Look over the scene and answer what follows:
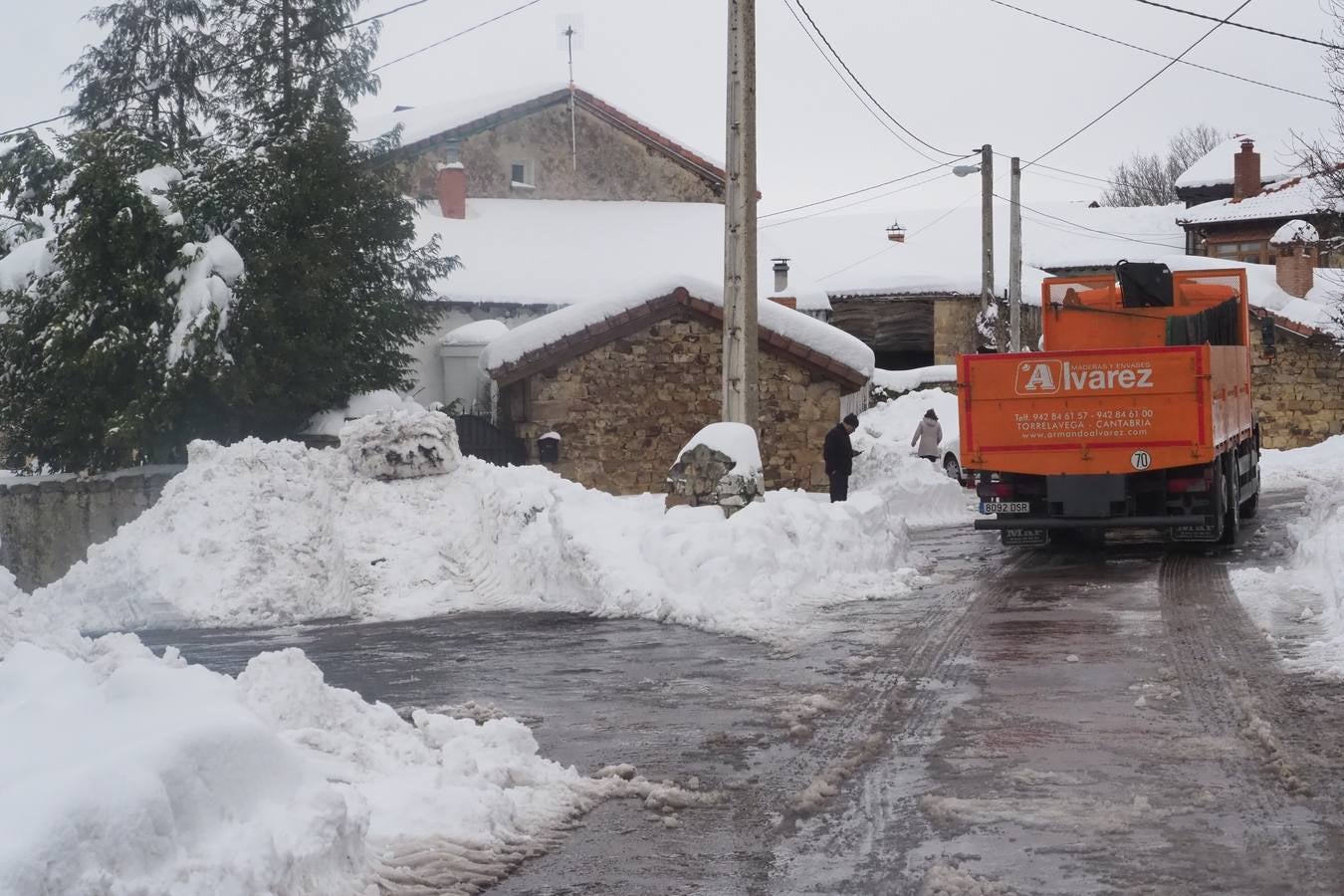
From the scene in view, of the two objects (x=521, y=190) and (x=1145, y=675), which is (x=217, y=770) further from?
(x=521, y=190)

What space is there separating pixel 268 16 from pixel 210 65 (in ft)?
9.00

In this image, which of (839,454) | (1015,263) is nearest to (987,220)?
(1015,263)

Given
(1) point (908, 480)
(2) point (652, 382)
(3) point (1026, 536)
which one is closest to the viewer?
(3) point (1026, 536)

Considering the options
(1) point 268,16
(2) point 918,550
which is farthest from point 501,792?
(1) point 268,16

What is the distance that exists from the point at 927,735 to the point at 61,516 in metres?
13.6

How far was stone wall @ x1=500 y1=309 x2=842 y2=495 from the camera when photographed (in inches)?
883

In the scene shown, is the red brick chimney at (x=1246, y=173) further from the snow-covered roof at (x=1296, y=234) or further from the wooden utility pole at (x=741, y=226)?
the wooden utility pole at (x=741, y=226)

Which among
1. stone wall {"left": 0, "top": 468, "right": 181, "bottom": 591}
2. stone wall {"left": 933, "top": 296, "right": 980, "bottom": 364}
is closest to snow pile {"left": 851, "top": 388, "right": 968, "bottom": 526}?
stone wall {"left": 933, "top": 296, "right": 980, "bottom": 364}

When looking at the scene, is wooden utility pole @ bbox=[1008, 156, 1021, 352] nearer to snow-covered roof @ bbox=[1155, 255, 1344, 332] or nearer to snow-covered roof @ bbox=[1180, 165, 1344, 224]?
snow-covered roof @ bbox=[1155, 255, 1344, 332]

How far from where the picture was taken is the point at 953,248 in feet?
150

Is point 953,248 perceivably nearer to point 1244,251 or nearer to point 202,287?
point 1244,251

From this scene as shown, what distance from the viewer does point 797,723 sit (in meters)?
7.82

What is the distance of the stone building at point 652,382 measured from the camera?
22188 mm

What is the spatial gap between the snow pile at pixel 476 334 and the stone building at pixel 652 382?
196cm
